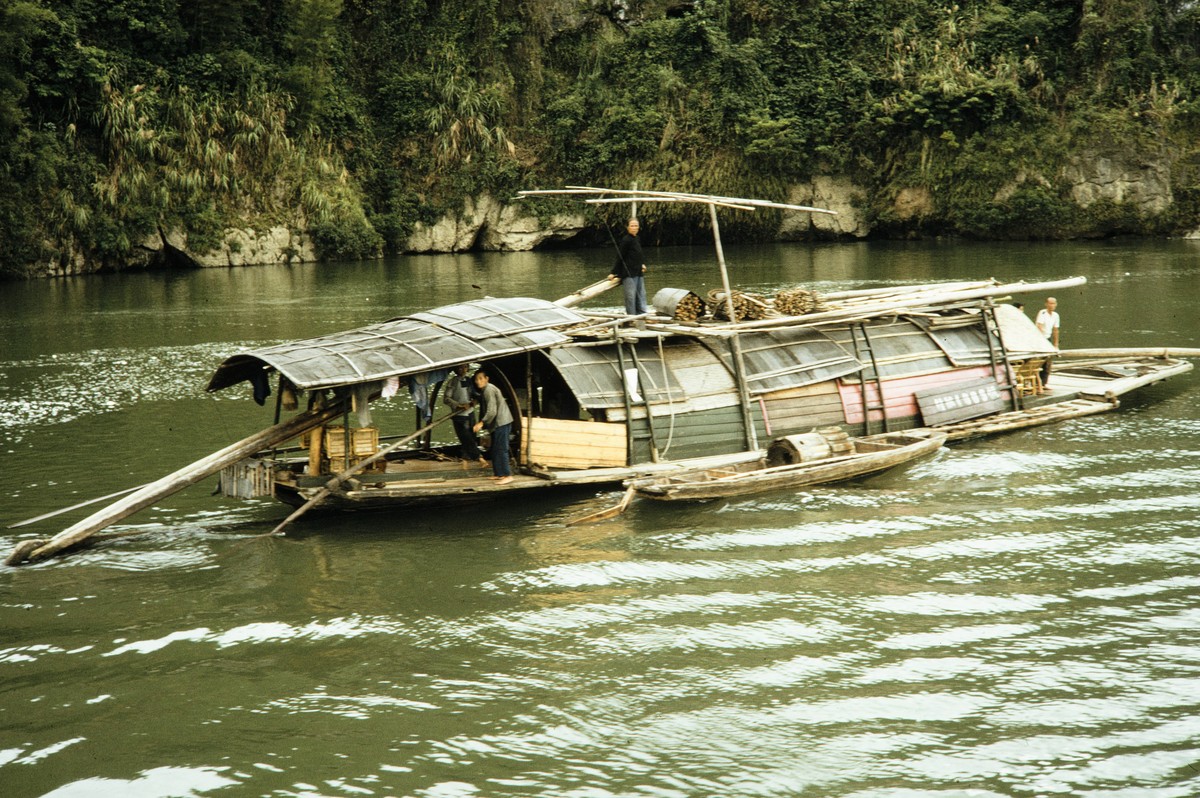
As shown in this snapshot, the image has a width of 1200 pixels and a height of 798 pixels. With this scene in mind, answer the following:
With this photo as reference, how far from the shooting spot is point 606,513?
1188 centimetres

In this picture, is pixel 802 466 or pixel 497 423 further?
pixel 802 466

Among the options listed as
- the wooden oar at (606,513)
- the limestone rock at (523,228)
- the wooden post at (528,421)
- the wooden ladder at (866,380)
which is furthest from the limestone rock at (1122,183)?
the wooden oar at (606,513)

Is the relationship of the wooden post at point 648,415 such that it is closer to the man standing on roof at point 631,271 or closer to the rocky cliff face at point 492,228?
the man standing on roof at point 631,271

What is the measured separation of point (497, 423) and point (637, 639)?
3.75 meters

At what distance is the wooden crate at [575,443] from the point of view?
12.5 meters

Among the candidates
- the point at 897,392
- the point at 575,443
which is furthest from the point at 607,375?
the point at 897,392

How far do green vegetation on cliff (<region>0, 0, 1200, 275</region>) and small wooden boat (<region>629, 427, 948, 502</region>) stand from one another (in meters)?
29.7

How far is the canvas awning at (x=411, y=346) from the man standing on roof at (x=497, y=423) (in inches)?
18.9

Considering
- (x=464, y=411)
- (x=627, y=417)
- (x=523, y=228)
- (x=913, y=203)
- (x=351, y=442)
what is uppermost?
(x=913, y=203)

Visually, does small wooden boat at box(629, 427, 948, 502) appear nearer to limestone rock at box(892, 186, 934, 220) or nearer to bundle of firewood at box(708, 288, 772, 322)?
bundle of firewood at box(708, 288, 772, 322)

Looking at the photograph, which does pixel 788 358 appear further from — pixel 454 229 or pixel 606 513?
pixel 454 229

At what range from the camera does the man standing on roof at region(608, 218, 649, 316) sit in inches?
579

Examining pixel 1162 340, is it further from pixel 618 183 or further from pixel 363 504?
pixel 618 183

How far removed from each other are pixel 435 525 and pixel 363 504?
0.80m
